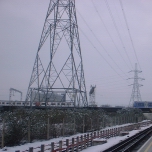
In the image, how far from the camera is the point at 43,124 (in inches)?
1019

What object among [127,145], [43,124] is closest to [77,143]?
[127,145]

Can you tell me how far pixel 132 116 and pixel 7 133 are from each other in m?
49.7

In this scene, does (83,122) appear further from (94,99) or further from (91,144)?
(94,99)

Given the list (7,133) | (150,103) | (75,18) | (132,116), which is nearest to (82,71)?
(75,18)

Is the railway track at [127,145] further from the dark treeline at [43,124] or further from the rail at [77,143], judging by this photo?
the dark treeline at [43,124]

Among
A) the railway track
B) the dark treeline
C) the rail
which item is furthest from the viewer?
the dark treeline

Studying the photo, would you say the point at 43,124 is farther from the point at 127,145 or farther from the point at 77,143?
the point at 77,143

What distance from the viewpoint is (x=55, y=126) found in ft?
93.1

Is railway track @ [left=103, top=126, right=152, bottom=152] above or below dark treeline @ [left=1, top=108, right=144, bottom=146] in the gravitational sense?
below

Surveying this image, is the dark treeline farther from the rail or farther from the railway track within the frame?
the railway track

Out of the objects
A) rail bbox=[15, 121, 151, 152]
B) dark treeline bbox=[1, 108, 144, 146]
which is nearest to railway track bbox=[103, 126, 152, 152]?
rail bbox=[15, 121, 151, 152]

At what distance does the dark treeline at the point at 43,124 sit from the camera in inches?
862

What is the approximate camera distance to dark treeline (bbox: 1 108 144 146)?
71.8 feet

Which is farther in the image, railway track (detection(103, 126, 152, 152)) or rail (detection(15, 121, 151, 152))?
railway track (detection(103, 126, 152, 152))
